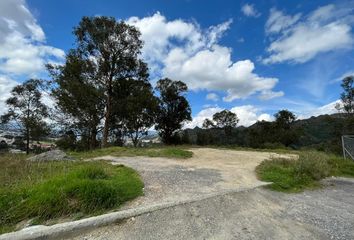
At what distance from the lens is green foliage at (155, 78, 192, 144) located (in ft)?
102

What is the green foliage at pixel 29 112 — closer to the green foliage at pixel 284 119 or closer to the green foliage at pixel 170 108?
the green foliage at pixel 170 108

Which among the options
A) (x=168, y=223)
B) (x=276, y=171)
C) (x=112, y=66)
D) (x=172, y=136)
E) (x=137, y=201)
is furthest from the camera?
(x=172, y=136)

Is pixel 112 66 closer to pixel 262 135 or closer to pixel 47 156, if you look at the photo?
pixel 47 156

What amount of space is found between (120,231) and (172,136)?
91.8ft

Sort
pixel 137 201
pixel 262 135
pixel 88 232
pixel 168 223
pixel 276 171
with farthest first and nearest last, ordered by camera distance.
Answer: pixel 262 135
pixel 276 171
pixel 137 201
pixel 168 223
pixel 88 232

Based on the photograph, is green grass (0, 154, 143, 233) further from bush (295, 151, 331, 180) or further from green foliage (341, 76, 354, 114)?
green foliage (341, 76, 354, 114)

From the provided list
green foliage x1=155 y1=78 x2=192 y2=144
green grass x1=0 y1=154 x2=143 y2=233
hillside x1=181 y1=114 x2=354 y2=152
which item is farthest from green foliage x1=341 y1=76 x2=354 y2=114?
green grass x1=0 y1=154 x2=143 y2=233

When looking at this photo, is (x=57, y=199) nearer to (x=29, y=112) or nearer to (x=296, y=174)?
(x=296, y=174)

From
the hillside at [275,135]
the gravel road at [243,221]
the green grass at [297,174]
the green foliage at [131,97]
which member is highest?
the green foliage at [131,97]

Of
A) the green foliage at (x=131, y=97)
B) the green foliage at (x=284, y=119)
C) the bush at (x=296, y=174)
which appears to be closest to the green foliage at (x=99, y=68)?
the green foliage at (x=131, y=97)

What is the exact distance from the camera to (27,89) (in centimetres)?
2848

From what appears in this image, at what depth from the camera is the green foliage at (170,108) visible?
30.9 meters

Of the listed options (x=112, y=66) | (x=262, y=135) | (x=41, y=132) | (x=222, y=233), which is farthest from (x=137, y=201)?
(x=262, y=135)

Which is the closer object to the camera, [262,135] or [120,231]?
[120,231]
